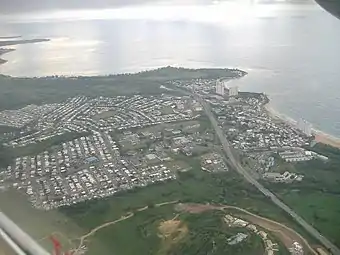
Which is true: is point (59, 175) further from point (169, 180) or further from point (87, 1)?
point (87, 1)

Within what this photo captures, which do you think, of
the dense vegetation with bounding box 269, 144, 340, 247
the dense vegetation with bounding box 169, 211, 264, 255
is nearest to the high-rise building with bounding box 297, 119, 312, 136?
the dense vegetation with bounding box 269, 144, 340, 247

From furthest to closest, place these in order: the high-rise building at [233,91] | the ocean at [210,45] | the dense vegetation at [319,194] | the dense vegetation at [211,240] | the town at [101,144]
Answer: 1. the ocean at [210,45]
2. the high-rise building at [233,91]
3. the town at [101,144]
4. the dense vegetation at [319,194]
5. the dense vegetation at [211,240]

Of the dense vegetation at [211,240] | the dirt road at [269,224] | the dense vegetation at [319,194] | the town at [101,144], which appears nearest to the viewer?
the dense vegetation at [211,240]

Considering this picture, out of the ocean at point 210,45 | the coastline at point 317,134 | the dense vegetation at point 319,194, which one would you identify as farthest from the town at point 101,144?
the ocean at point 210,45

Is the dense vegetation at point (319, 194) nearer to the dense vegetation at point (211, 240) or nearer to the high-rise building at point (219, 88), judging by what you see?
the dense vegetation at point (211, 240)

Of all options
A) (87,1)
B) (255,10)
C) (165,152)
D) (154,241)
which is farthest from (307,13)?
(154,241)

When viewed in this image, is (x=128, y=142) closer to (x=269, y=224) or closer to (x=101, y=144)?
(x=101, y=144)
